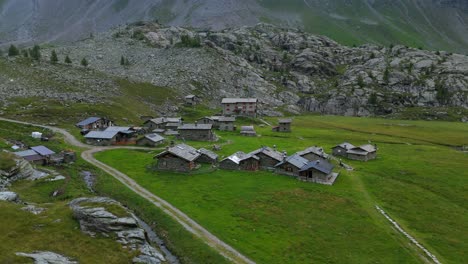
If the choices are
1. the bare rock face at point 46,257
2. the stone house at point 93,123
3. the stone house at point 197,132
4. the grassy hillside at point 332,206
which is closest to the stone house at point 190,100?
the stone house at point 93,123

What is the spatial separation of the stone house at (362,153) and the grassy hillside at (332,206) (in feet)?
12.0

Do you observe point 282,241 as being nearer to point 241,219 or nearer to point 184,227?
point 241,219

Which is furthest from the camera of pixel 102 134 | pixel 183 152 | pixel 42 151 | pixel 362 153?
pixel 102 134

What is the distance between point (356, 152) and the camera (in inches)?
4134

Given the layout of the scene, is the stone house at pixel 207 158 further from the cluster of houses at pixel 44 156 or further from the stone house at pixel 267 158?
the cluster of houses at pixel 44 156

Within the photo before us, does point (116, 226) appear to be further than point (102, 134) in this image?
No

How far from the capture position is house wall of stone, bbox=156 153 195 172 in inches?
3369

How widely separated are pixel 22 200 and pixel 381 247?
52.5m

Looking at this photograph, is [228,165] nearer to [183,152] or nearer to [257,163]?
[257,163]

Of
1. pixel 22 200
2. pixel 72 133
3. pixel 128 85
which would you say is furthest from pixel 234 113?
pixel 22 200

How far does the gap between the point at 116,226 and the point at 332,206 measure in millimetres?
36464

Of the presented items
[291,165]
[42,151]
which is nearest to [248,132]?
[291,165]

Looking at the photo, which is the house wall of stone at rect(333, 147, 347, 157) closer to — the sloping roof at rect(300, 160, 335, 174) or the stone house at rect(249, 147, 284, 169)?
the stone house at rect(249, 147, 284, 169)

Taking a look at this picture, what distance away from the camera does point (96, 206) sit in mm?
52469
